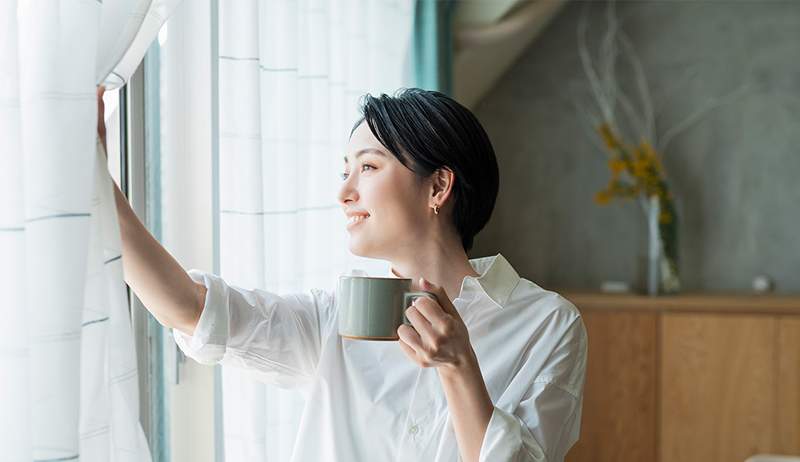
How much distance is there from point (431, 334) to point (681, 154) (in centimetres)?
295

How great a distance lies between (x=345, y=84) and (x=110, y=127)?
739 millimetres

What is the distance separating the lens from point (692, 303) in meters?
3.39

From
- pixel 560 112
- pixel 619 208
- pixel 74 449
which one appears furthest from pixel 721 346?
pixel 74 449

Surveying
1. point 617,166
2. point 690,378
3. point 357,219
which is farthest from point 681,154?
point 357,219

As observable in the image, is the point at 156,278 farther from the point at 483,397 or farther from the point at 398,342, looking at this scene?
the point at 483,397

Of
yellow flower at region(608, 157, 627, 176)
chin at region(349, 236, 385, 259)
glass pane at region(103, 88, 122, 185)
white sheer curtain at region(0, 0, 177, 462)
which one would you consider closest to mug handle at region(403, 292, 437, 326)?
chin at region(349, 236, 385, 259)

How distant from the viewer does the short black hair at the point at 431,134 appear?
1.37m

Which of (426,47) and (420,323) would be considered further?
(426,47)

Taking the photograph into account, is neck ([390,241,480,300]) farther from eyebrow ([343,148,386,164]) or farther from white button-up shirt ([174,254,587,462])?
eyebrow ([343,148,386,164])

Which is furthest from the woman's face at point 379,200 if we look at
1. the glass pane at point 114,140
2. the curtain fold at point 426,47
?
the curtain fold at point 426,47

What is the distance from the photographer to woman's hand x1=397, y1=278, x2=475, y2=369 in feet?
3.63

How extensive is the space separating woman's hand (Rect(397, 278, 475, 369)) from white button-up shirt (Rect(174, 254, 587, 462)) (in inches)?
6.7

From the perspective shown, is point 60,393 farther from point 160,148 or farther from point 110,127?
point 160,148

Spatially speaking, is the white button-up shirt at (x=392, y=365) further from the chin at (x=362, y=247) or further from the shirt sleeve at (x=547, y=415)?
the chin at (x=362, y=247)
